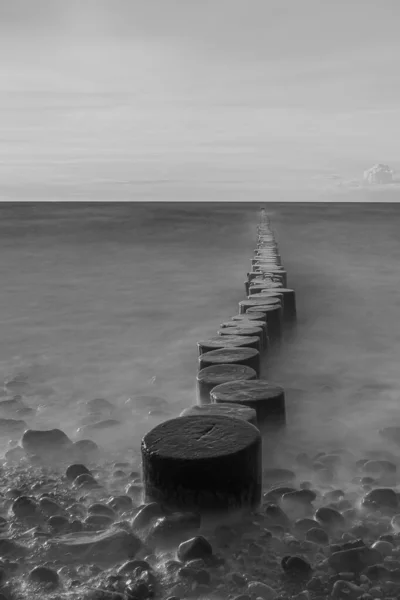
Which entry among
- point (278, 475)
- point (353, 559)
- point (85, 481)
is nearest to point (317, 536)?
point (353, 559)

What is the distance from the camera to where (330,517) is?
2598mm

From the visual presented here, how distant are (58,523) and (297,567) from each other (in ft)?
3.20

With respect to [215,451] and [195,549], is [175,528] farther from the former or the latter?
[215,451]

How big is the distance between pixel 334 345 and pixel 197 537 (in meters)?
4.26

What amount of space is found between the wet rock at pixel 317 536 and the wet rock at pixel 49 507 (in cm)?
102

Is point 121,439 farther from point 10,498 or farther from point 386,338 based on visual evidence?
point 386,338

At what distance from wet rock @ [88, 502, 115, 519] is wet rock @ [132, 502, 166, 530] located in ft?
0.55

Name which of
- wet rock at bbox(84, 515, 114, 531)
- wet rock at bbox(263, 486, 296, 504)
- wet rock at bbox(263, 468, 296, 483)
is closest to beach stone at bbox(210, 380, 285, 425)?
wet rock at bbox(263, 468, 296, 483)

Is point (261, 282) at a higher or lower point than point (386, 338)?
higher

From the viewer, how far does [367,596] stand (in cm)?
209

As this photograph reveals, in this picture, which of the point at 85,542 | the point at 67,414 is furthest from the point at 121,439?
the point at 85,542

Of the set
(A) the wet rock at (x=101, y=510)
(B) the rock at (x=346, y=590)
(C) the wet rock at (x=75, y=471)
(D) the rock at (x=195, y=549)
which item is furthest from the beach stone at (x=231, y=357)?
(B) the rock at (x=346, y=590)

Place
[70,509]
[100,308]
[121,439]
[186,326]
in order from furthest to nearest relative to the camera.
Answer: [100,308] → [186,326] → [121,439] → [70,509]

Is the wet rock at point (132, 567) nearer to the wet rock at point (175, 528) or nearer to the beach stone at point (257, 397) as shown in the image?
the wet rock at point (175, 528)
